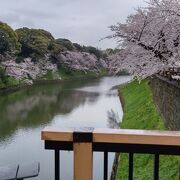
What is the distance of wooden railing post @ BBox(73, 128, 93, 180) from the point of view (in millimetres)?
2496

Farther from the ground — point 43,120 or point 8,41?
point 8,41

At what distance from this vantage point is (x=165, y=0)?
11.2 metres

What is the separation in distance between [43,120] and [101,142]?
1722 centimetres

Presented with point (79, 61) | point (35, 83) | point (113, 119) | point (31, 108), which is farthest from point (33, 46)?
point (113, 119)

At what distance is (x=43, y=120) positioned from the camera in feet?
64.0

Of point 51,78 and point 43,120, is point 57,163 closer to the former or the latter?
point 43,120

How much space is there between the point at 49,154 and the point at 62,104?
14524 mm

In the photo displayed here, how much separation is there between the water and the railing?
718 cm

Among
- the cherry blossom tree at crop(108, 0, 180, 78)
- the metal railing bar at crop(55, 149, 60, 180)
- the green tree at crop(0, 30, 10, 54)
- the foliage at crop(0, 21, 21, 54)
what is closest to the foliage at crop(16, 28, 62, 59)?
the foliage at crop(0, 21, 21, 54)

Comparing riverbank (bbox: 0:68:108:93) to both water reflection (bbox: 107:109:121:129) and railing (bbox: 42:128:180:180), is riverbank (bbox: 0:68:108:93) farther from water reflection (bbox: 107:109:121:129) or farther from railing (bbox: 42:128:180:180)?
railing (bbox: 42:128:180:180)

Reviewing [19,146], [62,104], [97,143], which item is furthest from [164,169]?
[62,104]

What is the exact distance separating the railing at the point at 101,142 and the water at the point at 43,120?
718cm

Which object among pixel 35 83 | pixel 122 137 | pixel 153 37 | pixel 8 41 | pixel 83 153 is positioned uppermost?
pixel 8 41

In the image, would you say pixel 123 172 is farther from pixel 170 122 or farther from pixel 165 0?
pixel 165 0
